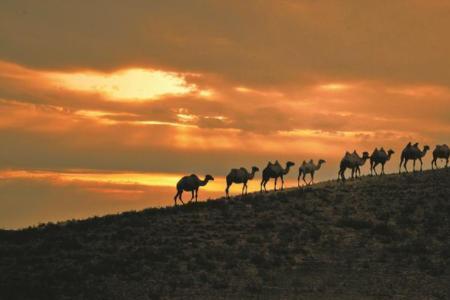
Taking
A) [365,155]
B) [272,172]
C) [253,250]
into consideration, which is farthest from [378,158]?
[253,250]

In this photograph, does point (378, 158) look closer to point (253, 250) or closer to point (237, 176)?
point (237, 176)

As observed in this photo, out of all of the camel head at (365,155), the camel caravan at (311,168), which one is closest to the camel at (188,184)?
the camel caravan at (311,168)

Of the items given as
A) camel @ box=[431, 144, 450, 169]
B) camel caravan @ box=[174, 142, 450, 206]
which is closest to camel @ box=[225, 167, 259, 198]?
camel caravan @ box=[174, 142, 450, 206]

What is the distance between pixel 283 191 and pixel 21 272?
2378cm

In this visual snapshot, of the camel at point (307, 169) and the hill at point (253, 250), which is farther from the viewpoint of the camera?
the camel at point (307, 169)

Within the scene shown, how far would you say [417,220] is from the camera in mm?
46562

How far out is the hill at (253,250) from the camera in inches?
1344

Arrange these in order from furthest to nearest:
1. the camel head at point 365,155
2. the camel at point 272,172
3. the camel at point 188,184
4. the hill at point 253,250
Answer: the camel head at point 365,155 < the camel at point 272,172 < the camel at point 188,184 < the hill at point 253,250

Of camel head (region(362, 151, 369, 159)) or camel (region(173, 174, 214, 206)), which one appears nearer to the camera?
camel (region(173, 174, 214, 206))

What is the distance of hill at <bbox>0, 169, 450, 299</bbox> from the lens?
3412 centimetres

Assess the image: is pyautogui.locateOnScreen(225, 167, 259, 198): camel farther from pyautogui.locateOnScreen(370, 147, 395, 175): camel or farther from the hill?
pyautogui.locateOnScreen(370, 147, 395, 175): camel

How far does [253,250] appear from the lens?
4053 centimetres

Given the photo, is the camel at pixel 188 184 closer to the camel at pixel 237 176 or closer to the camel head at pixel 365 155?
the camel at pixel 237 176

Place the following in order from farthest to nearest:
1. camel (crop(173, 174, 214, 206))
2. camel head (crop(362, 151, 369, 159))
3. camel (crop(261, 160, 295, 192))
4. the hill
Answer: camel head (crop(362, 151, 369, 159)) → camel (crop(261, 160, 295, 192)) → camel (crop(173, 174, 214, 206)) → the hill
